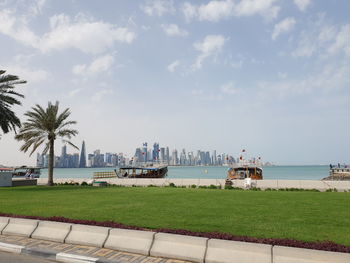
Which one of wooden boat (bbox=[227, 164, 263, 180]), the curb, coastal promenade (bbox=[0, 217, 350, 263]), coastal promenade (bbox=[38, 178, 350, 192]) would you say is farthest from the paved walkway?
wooden boat (bbox=[227, 164, 263, 180])

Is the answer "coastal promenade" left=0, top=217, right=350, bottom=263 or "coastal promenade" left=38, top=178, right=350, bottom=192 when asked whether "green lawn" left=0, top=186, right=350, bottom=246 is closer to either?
"coastal promenade" left=0, top=217, right=350, bottom=263

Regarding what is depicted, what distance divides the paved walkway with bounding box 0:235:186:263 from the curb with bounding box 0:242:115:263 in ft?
0.63

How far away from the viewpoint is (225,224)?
29.2 ft

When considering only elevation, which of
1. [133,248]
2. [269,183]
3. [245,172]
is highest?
[133,248]

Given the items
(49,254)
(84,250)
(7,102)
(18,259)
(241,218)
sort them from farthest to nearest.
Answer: (7,102) < (241,218) < (84,250) < (49,254) < (18,259)

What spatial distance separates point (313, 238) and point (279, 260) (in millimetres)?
2094

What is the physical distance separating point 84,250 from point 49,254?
0.80 meters

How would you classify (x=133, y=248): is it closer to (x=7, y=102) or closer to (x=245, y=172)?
(x=7, y=102)

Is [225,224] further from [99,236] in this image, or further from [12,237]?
[12,237]

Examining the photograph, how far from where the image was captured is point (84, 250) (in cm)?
705

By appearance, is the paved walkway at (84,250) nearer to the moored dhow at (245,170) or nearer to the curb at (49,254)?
the curb at (49,254)

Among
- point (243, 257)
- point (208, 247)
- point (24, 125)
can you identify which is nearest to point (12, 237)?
point (208, 247)

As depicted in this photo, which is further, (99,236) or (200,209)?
(200,209)

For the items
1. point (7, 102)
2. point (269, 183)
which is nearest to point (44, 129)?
point (7, 102)
